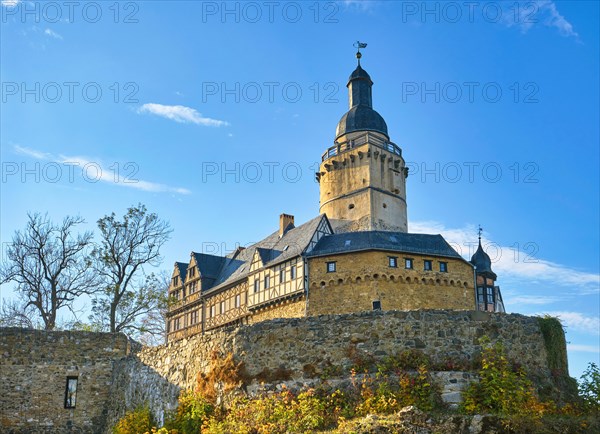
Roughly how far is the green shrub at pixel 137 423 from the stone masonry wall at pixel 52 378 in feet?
11.9

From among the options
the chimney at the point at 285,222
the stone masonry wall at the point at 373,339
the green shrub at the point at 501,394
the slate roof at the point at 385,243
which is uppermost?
the chimney at the point at 285,222

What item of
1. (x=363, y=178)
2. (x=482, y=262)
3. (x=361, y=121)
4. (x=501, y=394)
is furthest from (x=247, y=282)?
(x=501, y=394)

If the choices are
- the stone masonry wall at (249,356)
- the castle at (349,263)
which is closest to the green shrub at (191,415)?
the stone masonry wall at (249,356)

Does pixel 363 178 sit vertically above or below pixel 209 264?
above

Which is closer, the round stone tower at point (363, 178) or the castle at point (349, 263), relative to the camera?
the castle at point (349, 263)

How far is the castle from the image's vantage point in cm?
4094

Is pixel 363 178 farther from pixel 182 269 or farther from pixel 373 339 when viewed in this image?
pixel 373 339

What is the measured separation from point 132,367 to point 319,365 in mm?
8639

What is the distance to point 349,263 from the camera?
4112 centimetres

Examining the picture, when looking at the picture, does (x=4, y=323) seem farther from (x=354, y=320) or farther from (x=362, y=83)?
(x=362, y=83)

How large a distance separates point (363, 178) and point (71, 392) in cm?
3324

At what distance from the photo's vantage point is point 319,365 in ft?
55.6

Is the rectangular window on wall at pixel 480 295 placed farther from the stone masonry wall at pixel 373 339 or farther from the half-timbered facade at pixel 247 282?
the stone masonry wall at pixel 373 339

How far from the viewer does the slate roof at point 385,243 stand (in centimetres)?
4138
